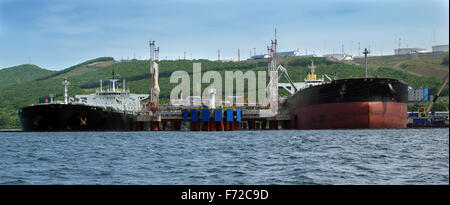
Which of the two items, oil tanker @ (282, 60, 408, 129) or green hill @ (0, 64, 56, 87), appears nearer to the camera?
oil tanker @ (282, 60, 408, 129)

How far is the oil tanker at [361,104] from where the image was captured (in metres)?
53.6

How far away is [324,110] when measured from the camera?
185 ft

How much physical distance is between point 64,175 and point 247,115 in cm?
6561

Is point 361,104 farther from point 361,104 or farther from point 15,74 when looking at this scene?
point 15,74

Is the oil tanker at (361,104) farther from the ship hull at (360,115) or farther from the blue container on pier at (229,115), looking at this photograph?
the blue container on pier at (229,115)

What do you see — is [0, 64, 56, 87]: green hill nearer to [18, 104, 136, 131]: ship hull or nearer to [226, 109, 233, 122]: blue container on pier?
[18, 104, 136, 131]: ship hull

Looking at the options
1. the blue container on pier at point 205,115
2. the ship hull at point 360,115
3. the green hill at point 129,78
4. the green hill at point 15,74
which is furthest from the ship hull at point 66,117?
the green hill at point 15,74

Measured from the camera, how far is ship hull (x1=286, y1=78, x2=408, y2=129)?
2111 inches

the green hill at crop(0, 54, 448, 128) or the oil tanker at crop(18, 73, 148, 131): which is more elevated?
the green hill at crop(0, 54, 448, 128)

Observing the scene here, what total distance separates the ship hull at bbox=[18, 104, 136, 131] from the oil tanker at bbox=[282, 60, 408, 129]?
27513 mm

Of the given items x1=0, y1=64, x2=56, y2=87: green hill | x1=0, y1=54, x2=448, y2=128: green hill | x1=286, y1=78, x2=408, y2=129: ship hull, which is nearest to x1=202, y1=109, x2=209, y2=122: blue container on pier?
x1=286, y1=78, x2=408, y2=129: ship hull

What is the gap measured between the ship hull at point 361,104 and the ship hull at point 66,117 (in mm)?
27542

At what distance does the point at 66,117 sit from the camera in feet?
209
